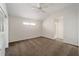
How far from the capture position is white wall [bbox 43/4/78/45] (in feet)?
7.29

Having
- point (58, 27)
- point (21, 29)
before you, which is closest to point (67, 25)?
point (58, 27)

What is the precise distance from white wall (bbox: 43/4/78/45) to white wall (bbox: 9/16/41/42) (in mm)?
420

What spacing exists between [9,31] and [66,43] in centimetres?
227

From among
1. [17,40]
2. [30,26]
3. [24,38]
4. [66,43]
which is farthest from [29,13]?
[66,43]

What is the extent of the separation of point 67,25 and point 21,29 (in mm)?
2147

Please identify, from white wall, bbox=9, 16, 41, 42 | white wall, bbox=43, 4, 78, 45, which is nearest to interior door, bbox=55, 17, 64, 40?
white wall, bbox=43, 4, 78, 45

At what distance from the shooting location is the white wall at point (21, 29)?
73.9 inches

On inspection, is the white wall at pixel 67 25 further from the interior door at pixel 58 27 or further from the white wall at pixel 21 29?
the white wall at pixel 21 29

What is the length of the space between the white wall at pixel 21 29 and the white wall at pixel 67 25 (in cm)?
42

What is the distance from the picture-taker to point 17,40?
2.04 m

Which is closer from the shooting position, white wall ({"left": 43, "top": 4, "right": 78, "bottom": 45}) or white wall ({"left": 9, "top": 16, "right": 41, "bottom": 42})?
white wall ({"left": 9, "top": 16, "right": 41, "bottom": 42})

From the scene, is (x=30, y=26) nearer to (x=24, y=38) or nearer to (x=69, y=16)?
(x=24, y=38)

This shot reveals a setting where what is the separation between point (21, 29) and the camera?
75.0 inches

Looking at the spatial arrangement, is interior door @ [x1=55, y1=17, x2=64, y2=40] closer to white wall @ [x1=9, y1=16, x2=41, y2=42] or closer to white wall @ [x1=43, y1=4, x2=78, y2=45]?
white wall @ [x1=43, y1=4, x2=78, y2=45]
